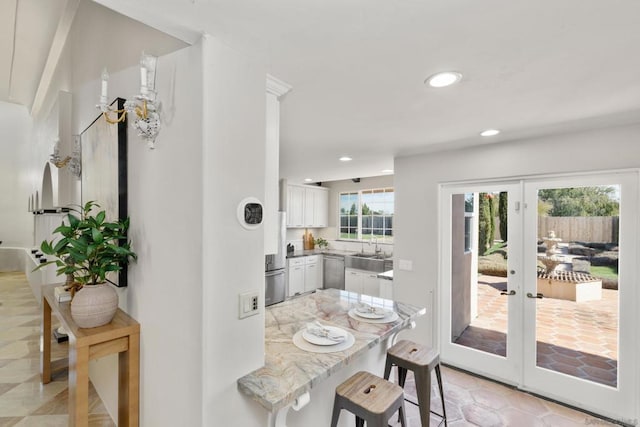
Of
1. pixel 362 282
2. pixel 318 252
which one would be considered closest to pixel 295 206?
pixel 318 252

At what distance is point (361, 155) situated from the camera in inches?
137

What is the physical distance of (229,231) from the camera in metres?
1.21

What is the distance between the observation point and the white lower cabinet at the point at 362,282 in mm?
5445

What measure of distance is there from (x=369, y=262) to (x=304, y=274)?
1.49m

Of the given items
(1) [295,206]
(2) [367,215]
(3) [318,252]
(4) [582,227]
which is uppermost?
(1) [295,206]

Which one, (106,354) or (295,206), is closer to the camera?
(106,354)

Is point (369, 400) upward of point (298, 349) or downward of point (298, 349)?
downward

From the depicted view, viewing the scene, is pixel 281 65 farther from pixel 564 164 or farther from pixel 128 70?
pixel 564 164

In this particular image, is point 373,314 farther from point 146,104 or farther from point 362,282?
point 362,282

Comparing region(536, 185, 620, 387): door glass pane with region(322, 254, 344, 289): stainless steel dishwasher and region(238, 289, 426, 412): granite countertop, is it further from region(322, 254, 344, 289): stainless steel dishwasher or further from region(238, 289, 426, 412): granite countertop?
region(322, 254, 344, 289): stainless steel dishwasher

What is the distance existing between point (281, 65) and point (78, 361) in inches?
69.1

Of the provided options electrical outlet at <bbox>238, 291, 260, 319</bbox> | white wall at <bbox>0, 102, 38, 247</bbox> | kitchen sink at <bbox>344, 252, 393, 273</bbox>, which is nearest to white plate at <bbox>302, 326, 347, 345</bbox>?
electrical outlet at <bbox>238, 291, 260, 319</bbox>

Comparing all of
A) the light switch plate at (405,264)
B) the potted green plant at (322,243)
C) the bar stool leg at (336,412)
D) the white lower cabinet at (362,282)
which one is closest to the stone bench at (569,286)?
the light switch plate at (405,264)

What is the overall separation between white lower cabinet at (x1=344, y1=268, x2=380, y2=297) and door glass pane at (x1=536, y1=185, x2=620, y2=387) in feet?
9.67
